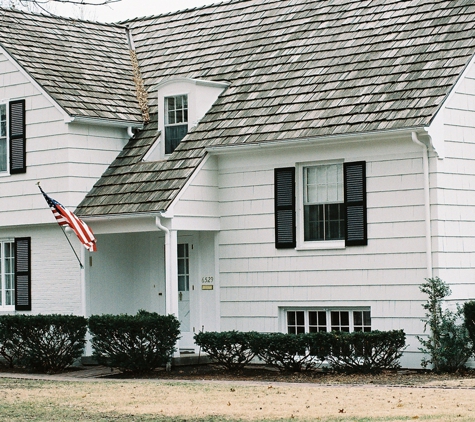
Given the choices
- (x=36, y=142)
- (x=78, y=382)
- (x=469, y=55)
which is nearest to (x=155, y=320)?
(x=78, y=382)

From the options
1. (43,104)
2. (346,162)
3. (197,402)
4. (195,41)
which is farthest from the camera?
(195,41)

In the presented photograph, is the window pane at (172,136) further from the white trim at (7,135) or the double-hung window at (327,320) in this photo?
the double-hung window at (327,320)

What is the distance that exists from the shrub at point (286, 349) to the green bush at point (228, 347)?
0.79ft

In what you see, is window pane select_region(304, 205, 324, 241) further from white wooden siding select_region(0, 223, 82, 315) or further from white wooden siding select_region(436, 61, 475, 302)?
white wooden siding select_region(0, 223, 82, 315)

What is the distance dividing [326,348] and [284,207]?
135 inches

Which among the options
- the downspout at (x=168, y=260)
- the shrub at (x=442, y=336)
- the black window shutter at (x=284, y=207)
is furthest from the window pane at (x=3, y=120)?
the shrub at (x=442, y=336)

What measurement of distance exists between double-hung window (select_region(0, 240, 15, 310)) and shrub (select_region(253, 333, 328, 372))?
6.83m

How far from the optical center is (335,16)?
2381cm

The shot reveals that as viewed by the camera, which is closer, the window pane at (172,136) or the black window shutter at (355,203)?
the black window shutter at (355,203)

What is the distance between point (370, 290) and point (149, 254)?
566 cm

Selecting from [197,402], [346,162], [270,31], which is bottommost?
[197,402]

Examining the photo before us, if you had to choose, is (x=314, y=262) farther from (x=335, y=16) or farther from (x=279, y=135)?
(x=335, y=16)

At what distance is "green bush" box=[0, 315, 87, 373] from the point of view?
70.9ft

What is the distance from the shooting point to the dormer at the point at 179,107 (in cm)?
2328
